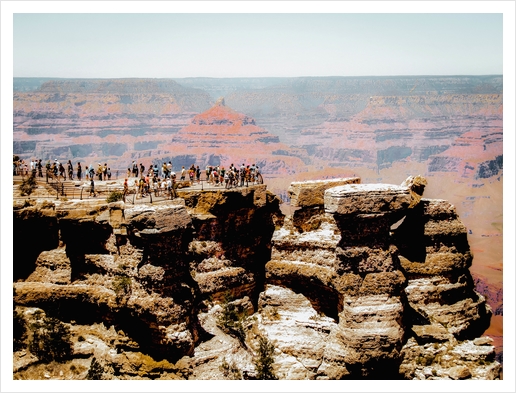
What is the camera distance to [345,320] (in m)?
28.5

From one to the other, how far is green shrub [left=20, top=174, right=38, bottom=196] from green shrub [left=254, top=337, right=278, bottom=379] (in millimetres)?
14586

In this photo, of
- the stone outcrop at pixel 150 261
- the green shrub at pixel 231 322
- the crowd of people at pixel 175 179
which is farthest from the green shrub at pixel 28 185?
the green shrub at pixel 231 322

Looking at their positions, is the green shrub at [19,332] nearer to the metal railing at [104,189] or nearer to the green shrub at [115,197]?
the green shrub at [115,197]

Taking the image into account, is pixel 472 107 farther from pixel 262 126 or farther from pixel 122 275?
pixel 122 275

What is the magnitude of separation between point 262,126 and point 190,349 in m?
139

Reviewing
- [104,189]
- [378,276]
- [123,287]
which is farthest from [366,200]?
[104,189]

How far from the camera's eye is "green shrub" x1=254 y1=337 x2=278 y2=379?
28750mm

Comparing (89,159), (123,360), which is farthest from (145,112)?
(123,360)

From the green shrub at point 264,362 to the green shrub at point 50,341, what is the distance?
8.05 m

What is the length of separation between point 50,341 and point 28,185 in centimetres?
999

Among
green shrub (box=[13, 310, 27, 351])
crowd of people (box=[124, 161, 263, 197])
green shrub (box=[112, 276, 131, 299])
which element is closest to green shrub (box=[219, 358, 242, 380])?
green shrub (box=[112, 276, 131, 299])

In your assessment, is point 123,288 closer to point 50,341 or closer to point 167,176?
point 50,341

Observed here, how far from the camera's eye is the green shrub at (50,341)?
96.6ft

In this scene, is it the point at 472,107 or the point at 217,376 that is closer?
the point at 217,376
